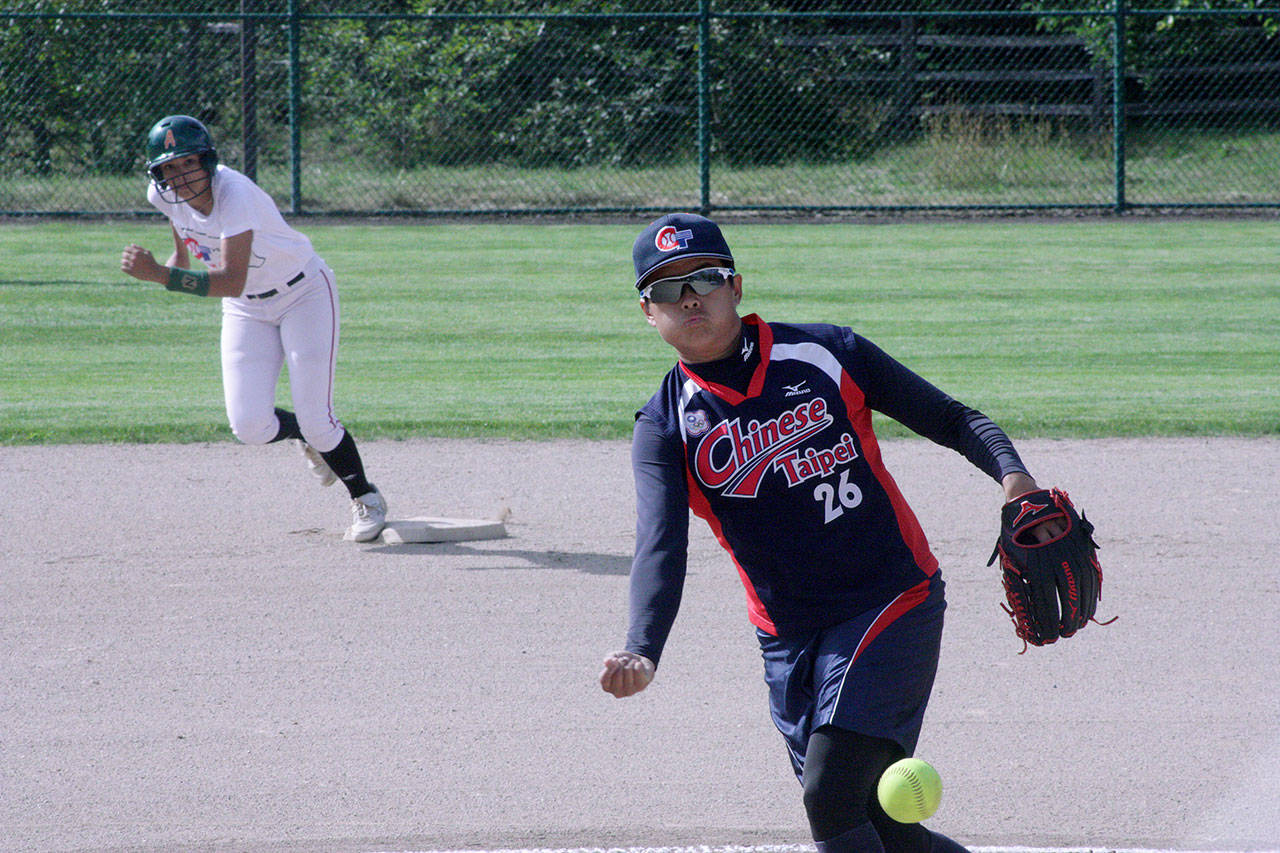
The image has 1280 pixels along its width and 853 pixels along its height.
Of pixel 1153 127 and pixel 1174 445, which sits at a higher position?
pixel 1153 127

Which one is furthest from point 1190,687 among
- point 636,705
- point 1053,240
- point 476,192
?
point 476,192

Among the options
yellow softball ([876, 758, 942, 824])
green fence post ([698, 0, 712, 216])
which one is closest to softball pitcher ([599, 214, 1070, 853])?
yellow softball ([876, 758, 942, 824])

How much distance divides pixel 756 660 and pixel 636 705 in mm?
589

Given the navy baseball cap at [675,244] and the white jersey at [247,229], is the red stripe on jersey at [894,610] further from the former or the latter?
the white jersey at [247,229]

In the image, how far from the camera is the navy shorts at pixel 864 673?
3.28 metres

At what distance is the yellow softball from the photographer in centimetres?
305

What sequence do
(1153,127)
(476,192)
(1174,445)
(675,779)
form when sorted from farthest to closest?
(1153,127)
(476,192)
(1174,445)
(675,779)

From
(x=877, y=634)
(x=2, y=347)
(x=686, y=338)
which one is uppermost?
(x=686, y=338)

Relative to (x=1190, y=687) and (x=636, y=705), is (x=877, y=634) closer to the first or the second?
(x=636, y=705)

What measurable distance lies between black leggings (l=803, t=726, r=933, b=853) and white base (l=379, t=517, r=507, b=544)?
4072 millimetres

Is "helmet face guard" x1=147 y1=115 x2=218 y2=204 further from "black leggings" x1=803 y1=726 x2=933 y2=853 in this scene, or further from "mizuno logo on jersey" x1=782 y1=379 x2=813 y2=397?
"black leggings" x1=803 y1=726 x2=933 y2=853

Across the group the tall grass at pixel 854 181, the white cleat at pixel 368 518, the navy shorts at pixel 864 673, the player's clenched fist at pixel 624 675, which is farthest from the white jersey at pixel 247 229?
the tall grass at pixel 854 181

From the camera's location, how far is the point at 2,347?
12.8 m

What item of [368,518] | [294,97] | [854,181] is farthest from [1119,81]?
[368,518]
